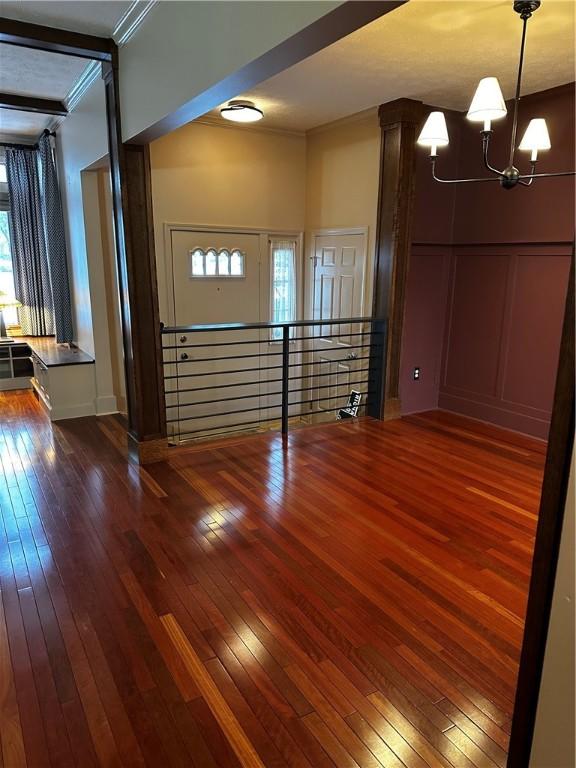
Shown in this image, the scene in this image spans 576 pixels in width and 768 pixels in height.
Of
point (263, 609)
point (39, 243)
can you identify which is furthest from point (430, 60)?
point (39, 243)

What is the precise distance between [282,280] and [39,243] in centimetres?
328

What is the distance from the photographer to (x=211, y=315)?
529 centimetres

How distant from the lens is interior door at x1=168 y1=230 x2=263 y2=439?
506 centimetres

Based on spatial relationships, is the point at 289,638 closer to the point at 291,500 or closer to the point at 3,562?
the point at 291,500

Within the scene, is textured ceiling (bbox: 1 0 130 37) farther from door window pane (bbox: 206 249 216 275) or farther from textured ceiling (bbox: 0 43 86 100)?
door window pane (bbox: 206 249 216 275)

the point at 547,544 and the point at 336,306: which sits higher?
the point at 336,306

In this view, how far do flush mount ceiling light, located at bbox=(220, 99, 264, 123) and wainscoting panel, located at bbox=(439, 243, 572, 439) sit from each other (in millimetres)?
2250

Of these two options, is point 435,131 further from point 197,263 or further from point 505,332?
point 197,263

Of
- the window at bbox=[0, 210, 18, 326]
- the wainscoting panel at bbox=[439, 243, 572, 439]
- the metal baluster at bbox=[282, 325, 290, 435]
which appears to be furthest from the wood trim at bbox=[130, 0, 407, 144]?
the window at bbox=[0, 210, 18, 326]

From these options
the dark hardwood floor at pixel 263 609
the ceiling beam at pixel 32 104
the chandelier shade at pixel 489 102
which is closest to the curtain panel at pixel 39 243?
the ceiling beam at pixel 32 104

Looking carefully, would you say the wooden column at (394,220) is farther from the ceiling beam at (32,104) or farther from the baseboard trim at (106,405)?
the ceiling beam at (32,104)

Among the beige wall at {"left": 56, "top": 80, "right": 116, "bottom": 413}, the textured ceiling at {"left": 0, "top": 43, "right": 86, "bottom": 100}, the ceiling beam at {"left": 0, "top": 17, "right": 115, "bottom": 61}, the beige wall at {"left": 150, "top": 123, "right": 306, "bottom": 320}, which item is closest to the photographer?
the ceiling beam at {"left": 0, "top": 17, "right": 115, "bottom": 61}

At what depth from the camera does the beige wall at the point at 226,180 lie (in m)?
4.78

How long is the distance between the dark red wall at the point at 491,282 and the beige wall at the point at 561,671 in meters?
3.64
